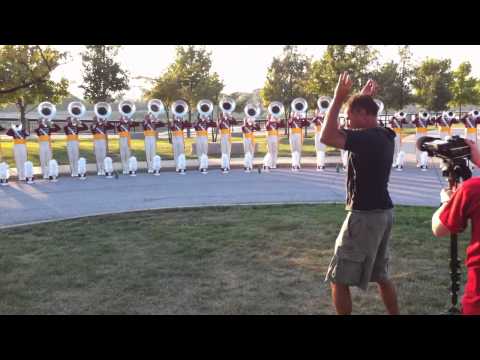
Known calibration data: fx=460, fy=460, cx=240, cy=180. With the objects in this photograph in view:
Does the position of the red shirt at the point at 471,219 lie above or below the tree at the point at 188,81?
below

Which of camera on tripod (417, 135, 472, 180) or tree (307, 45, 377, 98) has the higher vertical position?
tree (307, 45, 377, 98)

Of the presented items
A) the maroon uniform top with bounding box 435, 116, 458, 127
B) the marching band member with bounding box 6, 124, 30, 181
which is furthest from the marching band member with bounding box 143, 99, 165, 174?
the maroon uniform top with bounding box 435, 116, 458, 127

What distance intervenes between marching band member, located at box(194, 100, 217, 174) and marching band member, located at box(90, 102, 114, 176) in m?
2.93

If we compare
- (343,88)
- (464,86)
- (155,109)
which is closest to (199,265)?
(343,88)

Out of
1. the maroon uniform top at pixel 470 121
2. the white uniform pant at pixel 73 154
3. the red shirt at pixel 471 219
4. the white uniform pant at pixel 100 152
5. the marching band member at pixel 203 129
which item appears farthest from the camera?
the maroon uniform top at pixel 470 121

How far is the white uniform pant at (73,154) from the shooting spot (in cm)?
1487

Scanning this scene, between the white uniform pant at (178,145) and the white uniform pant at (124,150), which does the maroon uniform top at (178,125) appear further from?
the white uniform pant at (124,150)

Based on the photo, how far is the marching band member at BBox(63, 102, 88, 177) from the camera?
14.5m

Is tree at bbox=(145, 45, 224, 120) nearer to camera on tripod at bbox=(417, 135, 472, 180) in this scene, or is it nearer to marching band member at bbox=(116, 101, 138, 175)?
marching band member at bbox=(116, 101, 138, 175)

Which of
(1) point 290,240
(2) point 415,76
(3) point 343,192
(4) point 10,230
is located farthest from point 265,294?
(2) point 415,76

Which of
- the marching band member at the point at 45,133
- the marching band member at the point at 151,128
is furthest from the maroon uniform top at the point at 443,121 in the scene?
the marching band member at the point at 45,133

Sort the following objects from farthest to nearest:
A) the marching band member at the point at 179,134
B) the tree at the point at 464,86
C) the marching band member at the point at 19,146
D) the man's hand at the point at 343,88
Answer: the tree at the point at 464,86 < the marching band member at the point at 179,134 < the marching band member at the point at 19,146 < the man's hand at the point at 343,88

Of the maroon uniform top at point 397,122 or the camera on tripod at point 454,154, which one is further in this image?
the maroon uniform top at point 397,122

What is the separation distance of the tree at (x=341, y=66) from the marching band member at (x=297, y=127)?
10906 millimetres
